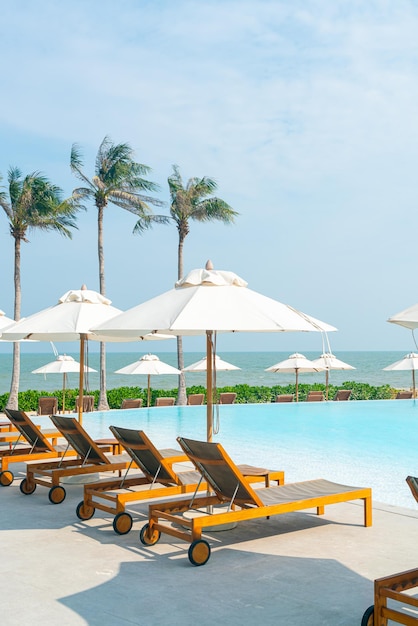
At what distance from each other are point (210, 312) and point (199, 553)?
7.09 feet

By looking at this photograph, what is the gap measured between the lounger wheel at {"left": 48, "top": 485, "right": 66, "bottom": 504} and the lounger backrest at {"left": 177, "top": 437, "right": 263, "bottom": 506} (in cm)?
219

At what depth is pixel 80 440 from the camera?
8.30m

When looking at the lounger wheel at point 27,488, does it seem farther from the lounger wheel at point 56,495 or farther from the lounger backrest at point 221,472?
the lounger backrest at point 221,472

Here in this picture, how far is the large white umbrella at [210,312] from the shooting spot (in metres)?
6.54

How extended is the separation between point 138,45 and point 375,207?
33.6 meters

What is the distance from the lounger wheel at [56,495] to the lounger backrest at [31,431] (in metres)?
1.30

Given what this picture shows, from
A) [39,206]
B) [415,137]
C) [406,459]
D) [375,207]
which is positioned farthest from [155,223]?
[375,207]

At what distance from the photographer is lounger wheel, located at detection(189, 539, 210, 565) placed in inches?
218

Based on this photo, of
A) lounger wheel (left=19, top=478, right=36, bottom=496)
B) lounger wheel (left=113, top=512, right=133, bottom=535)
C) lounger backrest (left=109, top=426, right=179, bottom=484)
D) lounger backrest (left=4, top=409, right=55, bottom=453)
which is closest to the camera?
lounger wheel (left=113, top=512, right=133, bottom=535)

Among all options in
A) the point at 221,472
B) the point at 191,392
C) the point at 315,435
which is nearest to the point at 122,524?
the point at 221,472

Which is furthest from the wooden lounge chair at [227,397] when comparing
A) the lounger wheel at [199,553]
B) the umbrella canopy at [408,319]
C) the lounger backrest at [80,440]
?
the umbrella canopy at [408,319]

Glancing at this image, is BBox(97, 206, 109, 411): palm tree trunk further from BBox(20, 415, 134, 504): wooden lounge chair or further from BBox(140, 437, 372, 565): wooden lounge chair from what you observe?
BBox(140, 437, 372, 565): wooden lounge chair

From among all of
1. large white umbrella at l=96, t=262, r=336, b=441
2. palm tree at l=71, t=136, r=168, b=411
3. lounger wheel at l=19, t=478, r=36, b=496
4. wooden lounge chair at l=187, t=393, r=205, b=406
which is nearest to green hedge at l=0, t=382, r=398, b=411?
palm tree at l=71, t=136, r=168, b=411

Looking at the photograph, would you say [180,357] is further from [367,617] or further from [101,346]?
[367,617]
